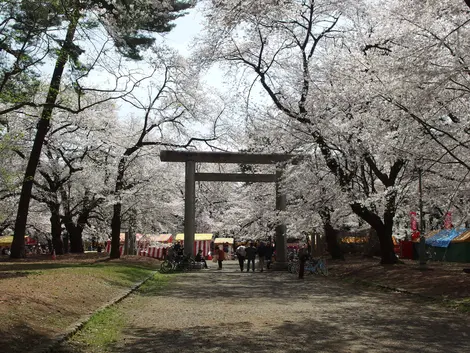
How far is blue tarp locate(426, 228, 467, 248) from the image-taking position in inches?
1298

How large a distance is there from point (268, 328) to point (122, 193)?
A: 2141 centimetres

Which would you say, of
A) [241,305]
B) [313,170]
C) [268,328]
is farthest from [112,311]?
[313,170]

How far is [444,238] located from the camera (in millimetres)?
33875

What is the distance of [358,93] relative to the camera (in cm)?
1858

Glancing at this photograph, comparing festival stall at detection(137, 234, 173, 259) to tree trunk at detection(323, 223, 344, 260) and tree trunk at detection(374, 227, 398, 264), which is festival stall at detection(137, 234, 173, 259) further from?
tree trunk at detection(374, 227, 398, 264)

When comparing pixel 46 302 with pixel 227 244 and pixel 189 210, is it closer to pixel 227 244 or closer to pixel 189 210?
pixel 189 210

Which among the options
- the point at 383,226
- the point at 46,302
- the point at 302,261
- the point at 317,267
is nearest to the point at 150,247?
the point at 317,267

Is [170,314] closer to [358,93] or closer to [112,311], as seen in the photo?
[112,311]

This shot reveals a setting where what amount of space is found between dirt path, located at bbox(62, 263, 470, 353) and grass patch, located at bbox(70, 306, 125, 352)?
22 cm

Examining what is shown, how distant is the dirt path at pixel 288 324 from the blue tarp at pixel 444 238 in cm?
2028

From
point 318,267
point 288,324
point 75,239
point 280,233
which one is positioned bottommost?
point 288,324

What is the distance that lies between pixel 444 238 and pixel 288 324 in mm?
27534

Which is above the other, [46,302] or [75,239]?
[75,239]

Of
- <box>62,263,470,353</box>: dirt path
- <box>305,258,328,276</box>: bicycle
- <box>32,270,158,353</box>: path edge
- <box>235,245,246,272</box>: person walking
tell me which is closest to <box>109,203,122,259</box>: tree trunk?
<box>235,245,246,272</box>: person walking
